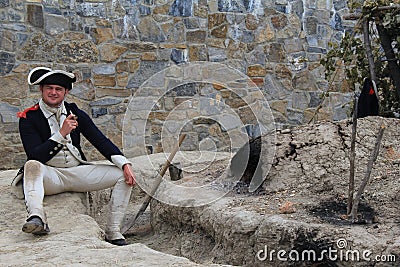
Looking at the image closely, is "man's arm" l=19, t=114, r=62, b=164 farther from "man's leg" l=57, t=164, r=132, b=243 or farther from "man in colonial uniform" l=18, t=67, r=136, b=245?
"man's leg" l=57, t=164, r=132, b=243

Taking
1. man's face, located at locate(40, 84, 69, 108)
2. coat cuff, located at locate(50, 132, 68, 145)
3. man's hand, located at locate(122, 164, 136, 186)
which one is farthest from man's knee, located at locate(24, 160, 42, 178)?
man's hand, located at locate(122, 164, 136, 186)

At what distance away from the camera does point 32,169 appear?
119 inches

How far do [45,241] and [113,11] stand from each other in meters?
3.42

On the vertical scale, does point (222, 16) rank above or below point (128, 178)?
above

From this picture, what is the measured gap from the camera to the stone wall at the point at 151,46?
526cm

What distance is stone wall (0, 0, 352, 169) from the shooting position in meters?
5.26

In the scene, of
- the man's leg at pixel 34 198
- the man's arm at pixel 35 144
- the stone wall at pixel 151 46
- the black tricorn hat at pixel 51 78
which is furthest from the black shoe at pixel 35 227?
the stone wall at pixel 151 46

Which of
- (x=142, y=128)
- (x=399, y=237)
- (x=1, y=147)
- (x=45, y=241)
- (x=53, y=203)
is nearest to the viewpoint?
(x=399, y=237)

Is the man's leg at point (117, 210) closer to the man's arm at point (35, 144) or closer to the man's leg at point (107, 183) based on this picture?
the man's leg at point (107, 183)

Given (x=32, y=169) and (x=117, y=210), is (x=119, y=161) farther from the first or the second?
(x=32, y=169)

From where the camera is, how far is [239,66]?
6121 mm

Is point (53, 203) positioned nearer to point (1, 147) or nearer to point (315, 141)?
point (315, 141)

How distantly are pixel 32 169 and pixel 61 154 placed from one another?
0.82 ft

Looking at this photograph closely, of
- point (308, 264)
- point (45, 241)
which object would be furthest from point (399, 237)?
point (45, 241)
